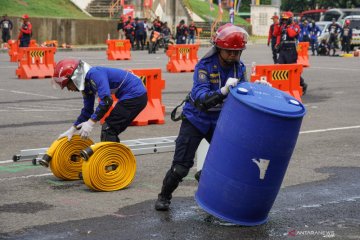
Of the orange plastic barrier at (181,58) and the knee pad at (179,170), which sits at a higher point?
the knee pad at (179,170)

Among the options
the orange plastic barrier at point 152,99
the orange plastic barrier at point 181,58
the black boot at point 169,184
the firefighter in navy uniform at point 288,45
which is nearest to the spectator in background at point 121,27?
the orange plastic barrier at point 181,58

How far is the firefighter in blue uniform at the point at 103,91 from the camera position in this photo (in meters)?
7.79

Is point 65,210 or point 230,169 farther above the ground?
point 230,169

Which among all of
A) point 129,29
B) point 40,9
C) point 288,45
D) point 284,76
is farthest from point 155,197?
point 40,9

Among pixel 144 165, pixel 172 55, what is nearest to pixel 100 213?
pixel 144 165

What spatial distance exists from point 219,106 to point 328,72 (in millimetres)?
20044

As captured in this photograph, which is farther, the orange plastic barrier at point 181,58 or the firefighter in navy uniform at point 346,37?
the firefighter in navy uniform at point 346,37

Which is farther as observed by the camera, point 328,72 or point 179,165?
point 328,72

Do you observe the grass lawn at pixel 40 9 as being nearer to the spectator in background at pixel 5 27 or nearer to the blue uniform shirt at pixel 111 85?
the spectator in background at pixel 5 27

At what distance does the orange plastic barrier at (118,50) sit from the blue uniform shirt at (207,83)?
83.0ft

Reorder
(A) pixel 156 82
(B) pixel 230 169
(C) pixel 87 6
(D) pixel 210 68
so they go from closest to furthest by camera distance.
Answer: (B) pixel 230 169
(D) pixel 210 68
(A) pixel 156 82
(C) pixel 87 6

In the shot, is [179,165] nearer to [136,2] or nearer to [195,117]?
[195,117]

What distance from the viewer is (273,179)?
243 inches

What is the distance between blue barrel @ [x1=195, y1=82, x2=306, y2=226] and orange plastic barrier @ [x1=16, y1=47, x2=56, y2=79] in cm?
1691
